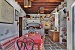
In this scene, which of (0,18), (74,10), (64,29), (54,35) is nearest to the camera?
(0,18)

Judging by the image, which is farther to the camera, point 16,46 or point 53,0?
point 53,0

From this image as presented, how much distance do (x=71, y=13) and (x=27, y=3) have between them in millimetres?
2247

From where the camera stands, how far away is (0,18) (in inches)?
197

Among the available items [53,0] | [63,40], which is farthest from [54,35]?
[53,0]

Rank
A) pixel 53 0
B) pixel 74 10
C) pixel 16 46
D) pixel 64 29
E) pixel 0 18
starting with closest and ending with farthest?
pixel 16 46 → pixel 0 18 → pixel 74 10 → pixel 53 0 → pixel 64 29

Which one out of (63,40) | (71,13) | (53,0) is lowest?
(63,40)

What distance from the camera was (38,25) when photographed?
53.5 ft

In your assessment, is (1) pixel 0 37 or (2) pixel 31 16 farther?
(2) pixel 31 16

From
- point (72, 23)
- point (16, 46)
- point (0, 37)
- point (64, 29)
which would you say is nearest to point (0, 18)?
point (0, 37)

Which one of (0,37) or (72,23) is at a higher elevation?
(72,23)

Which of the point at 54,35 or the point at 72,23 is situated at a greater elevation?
the point at 72,23

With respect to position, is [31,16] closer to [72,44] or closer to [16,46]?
[72,44]

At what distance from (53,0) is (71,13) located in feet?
8.13

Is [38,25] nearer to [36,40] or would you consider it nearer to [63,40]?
[63,40]
